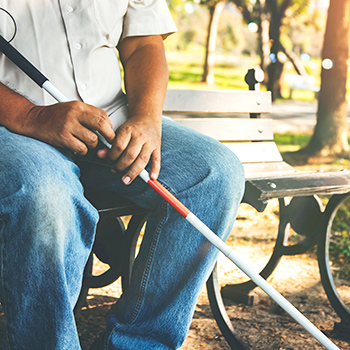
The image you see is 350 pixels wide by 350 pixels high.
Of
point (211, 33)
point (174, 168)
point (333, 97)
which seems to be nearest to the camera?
point (174, 168)

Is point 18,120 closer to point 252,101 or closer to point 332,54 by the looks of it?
point 252,101

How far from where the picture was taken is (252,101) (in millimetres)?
3381

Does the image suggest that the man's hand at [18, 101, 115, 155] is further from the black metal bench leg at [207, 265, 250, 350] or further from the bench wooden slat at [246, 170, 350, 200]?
the black metal bench leg at [207, 265, 250, 350]

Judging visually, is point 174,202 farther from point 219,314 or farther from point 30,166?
point 219,314

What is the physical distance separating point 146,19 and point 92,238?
1.10 meters

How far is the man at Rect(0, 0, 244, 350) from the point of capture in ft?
5.25

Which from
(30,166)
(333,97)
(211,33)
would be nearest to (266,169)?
(30,166)

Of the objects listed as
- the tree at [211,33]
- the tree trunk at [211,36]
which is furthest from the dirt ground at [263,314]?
the tree trunk at [211,36]

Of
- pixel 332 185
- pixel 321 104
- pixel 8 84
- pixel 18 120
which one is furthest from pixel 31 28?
pixel 321 104

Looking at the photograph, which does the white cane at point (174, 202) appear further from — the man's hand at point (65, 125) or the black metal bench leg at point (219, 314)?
the black metal bench leg at point (219, 314)

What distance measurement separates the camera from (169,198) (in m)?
A: 1.92

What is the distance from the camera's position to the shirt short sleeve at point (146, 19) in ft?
7.79

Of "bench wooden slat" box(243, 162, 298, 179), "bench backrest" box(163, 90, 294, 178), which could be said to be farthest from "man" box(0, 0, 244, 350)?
"bench backrest" box(163, 90, 294, 178)

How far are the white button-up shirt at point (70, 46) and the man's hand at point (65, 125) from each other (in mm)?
262
